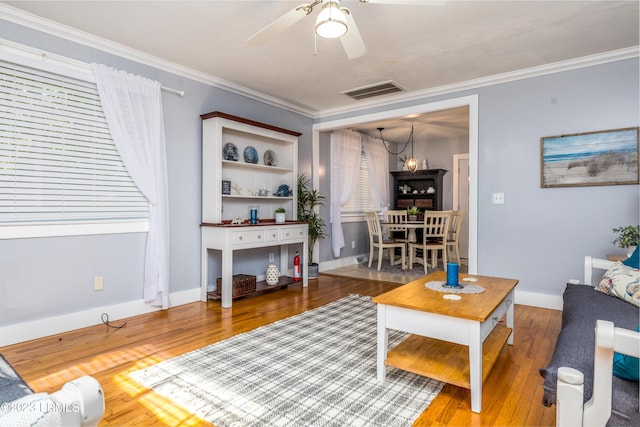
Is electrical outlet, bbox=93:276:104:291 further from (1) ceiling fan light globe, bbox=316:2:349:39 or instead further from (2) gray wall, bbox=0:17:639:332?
(1) ceiling fan light globe, bbox=316:2:349:39

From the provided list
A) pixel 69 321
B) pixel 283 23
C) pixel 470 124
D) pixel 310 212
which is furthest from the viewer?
pixel 310 212

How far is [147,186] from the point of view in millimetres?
3299

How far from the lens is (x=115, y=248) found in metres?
3.16

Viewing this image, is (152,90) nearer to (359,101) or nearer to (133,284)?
(133,284)

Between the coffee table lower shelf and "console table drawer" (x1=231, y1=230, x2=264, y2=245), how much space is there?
2.07m

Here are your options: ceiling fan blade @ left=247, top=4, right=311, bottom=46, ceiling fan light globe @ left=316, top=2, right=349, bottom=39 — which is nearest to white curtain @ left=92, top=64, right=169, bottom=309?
ceiling fan blade @ left=247, top=4, right=311, bottom=46

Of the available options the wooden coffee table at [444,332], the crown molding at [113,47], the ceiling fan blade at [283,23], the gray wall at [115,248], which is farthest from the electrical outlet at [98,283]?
the wooden coffee table at [444,332]

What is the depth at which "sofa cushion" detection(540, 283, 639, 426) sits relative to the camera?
104 centimetres

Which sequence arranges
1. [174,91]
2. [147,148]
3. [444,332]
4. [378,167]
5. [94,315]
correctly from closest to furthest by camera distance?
[444,332], [94,315], [147,148], [174,91], [378,167]

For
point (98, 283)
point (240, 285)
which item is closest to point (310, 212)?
point (240, 285)

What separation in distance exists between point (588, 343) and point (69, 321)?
11.6ft

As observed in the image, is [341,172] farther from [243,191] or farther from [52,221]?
[52,221]

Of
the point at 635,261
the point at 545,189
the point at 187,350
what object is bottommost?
the point at 187,350

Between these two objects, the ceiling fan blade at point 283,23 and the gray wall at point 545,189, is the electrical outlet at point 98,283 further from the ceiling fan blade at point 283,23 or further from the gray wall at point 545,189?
the gray wall at point 545,189
